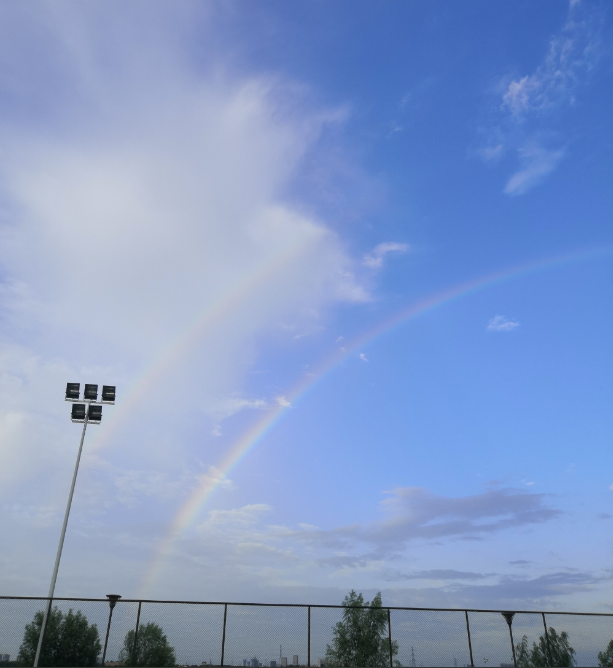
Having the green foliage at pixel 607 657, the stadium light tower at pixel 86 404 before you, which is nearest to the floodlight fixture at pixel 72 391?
the stadium light tower at pixel 86 404

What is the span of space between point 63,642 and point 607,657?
1942 centimetres

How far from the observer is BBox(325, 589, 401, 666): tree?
732 inches

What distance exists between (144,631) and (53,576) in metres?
14.2

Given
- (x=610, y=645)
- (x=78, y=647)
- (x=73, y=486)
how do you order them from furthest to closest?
(x=73, y=486), (x=610, y=645), (x=78, y=647)

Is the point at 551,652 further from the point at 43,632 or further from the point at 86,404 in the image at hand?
the point at 86,404

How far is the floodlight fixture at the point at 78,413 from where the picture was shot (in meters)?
32.7

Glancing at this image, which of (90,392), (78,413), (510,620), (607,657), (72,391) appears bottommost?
(607,657)

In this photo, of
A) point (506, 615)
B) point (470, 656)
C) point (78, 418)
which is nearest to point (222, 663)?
point (470, 656)

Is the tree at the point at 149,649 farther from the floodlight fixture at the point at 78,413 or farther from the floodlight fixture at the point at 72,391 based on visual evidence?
the floodlight fixture at the point at 72,391

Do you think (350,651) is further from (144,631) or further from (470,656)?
(144,631)

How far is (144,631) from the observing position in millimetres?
16016

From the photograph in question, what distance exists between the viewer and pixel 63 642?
680 inches

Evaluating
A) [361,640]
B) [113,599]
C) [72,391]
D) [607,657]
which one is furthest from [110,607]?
[72,391]

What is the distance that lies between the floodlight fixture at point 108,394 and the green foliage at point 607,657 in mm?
27893
